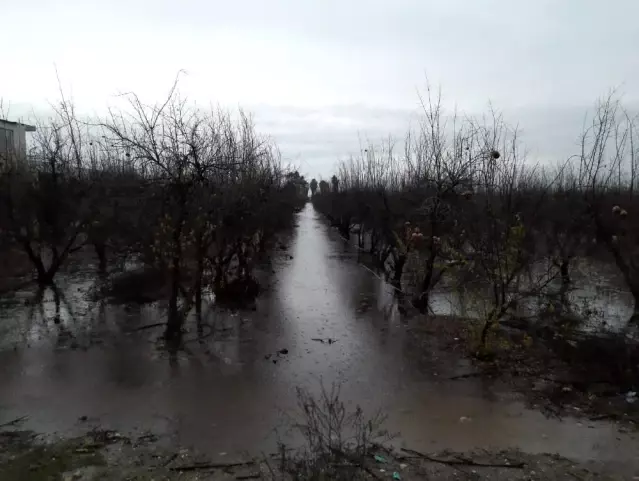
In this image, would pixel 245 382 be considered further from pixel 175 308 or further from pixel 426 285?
pixel 426 285

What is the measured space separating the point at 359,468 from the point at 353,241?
2204cm

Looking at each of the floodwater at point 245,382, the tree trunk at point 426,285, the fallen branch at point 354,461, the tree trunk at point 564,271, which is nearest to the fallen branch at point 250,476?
the floodwater at point 245,382

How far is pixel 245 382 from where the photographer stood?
242 inches

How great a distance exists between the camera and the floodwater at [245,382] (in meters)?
4.88

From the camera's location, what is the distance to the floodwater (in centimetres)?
488

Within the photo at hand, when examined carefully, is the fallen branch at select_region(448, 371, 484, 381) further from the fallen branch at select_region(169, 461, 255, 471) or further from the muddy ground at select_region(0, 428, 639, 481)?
the fallen branch at select_region(169, 461, 255, 471)

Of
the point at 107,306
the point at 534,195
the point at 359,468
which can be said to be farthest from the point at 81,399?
the point at 534,195

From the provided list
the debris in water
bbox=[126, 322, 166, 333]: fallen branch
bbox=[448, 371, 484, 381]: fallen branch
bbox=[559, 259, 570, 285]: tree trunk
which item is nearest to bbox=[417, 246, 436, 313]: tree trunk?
the debris in water

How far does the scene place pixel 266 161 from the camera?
17406 mm

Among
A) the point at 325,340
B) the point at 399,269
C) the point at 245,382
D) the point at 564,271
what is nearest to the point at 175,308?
the point at 245,382

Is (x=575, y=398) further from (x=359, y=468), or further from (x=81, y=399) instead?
(x=81, y=399)

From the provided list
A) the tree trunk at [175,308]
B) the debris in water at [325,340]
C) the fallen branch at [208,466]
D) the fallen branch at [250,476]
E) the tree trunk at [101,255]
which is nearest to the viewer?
the fallen branch at [250,476]

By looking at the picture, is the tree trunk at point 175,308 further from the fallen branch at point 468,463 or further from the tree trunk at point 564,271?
the tree trunk at point 564,271

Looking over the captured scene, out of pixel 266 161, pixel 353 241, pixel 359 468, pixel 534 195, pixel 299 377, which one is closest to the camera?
pixel 359 468
